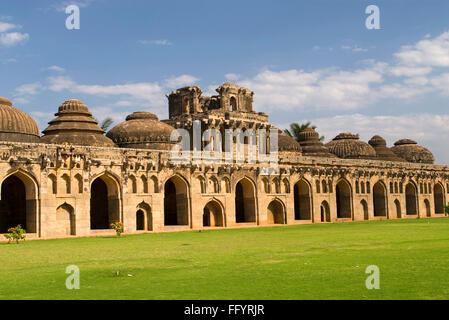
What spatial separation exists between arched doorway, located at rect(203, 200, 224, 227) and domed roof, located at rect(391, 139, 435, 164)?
42.6m

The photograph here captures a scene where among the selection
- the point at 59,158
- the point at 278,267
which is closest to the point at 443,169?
the point at 59,158

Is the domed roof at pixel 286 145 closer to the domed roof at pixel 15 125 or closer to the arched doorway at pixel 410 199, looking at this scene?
the arched doorway at pixel 410 199

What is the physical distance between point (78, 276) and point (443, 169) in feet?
218

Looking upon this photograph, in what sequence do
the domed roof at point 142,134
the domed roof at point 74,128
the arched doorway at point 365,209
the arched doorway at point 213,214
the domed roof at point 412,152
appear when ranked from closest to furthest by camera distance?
the domed roof at point 74,128
the domed roof at point 142,134
the arched doorway at point 213,214
the arched doorway at point 365,209
the domed roof at point 412,152

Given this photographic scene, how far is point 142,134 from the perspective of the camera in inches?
1844

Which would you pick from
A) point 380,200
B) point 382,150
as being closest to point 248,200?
point 380,200

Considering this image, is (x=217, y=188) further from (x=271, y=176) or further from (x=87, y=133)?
(x=87, y=133)

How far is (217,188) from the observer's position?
4588cm

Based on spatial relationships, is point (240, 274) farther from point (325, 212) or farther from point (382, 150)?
point (382, 150)

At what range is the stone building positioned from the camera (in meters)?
36.0

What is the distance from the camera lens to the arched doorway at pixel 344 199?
57.7 meters

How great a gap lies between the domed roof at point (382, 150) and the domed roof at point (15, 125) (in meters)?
48.2

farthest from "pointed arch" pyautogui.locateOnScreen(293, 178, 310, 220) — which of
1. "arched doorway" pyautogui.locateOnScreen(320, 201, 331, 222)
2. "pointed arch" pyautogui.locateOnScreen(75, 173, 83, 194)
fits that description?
"pointed arch" pyautogui.locateOnScreen(75, 173, 83, 194)

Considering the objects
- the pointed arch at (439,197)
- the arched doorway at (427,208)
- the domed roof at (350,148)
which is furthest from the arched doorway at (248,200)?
the pointed arch at (439,197)
